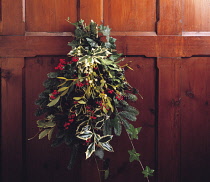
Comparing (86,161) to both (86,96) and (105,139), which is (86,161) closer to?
(105,139)

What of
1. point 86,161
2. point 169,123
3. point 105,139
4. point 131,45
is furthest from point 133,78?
point 86,161

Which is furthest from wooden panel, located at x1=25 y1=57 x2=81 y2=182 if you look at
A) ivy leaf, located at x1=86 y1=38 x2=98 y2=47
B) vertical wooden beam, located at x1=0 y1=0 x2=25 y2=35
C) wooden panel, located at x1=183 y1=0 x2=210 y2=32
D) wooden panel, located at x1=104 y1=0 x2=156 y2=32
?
wooden panel, located at x1=183 y1=0 x2=210 y2=32

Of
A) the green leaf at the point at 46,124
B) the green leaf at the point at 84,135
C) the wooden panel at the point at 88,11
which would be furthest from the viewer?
the wooden panel at the point at 88,11

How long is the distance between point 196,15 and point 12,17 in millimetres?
1229

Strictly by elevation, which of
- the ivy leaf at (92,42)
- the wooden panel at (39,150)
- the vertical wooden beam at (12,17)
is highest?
the vertical wooden beam at (12,17)

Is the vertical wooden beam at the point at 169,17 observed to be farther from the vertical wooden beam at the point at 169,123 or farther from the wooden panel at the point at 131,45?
the vertical wooden beam at the point at 169,123

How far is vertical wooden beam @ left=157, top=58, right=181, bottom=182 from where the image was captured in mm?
1430

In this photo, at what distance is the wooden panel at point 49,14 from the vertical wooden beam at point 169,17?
572mm

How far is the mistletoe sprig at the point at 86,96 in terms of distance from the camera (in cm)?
107

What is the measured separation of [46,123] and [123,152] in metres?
0.57

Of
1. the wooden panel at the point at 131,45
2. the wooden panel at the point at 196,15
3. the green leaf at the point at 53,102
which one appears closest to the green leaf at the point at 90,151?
the green leaf at the point at 53,102

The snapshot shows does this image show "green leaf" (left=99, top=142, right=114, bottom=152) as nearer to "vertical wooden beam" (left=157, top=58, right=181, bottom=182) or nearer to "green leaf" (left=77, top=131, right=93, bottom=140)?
"green leaf" (left=77, top=131, right=93, bottom=140)

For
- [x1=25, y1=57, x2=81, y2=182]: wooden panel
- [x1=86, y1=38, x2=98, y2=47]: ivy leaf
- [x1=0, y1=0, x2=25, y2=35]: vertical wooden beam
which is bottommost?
[x1=25, y1=57, x2=81, y2=182]: wooden panel

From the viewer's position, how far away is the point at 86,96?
1.09m
